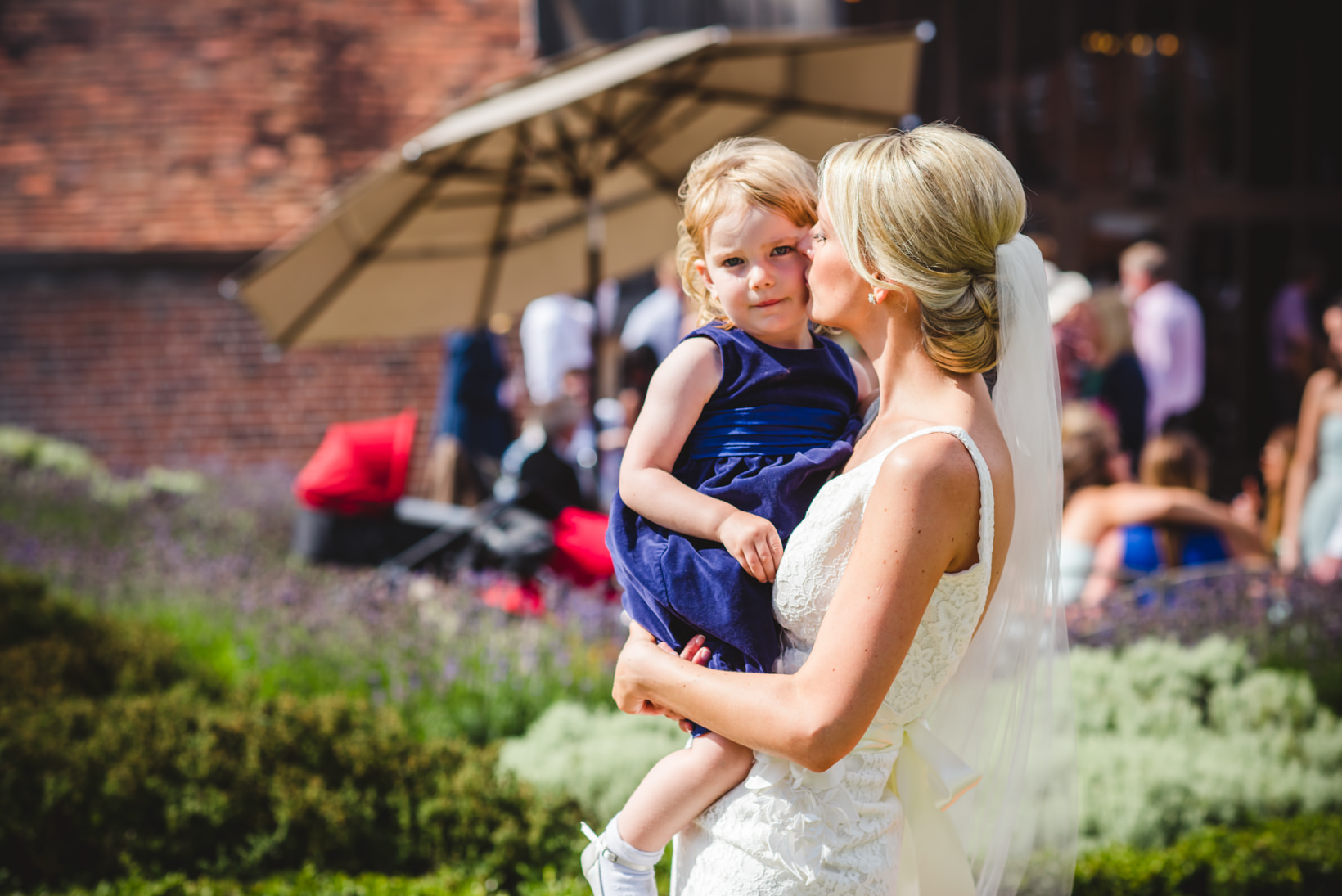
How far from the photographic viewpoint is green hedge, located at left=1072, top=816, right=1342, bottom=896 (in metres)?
3.14

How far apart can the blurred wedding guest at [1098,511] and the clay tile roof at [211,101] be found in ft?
24.7

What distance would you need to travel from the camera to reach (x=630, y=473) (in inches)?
73.9

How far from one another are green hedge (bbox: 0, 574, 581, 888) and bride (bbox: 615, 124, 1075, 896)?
1.67m

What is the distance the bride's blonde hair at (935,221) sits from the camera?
64.4 inches

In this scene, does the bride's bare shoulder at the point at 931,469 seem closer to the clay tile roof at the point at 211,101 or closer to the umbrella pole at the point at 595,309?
the umbrella pole at the point at 595,309

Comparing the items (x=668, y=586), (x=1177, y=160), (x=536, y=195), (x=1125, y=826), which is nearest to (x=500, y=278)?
(x=536, y=195)

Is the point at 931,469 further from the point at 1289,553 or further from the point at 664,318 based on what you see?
the point at 1289,553

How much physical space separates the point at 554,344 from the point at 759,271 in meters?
6.20

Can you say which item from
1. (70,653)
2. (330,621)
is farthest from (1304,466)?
(70,653)

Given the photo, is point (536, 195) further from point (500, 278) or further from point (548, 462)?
point (548, 462)

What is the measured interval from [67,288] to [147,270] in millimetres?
794

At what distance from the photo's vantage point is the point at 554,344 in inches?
314

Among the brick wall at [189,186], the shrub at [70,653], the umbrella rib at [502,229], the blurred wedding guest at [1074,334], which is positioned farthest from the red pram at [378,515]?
the brick wall at [189,186]

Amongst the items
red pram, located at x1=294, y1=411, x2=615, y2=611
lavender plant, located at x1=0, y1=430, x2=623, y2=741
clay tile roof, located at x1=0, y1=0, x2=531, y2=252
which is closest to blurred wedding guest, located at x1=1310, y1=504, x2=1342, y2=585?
lavender plant, located at x1=0, y1=430, x2=623, y2=741
